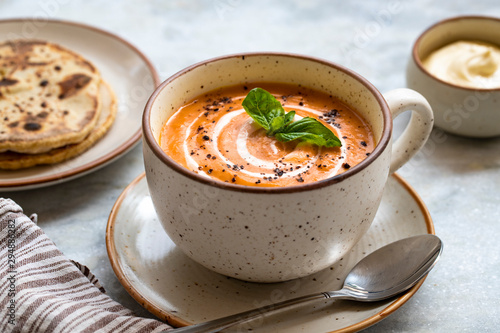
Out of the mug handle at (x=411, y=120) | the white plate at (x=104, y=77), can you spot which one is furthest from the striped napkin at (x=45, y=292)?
the mug handle at (x=411, y=120)

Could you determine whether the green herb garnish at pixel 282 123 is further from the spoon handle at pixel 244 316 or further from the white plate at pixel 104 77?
the white plate at pixel 104 77

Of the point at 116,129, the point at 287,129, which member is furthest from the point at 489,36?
the point at 116,129

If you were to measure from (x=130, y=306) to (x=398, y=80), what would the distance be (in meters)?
1.72

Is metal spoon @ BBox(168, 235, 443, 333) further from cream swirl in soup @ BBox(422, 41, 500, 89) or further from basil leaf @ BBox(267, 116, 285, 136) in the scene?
cream swirl in soup @ BBox(422, 41, 500, 89)

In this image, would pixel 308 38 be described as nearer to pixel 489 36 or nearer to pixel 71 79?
pixel 489 36

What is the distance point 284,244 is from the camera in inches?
56.0

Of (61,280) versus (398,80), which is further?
(398,80)

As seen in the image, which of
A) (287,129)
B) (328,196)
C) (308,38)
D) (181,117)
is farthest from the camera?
(308,38)

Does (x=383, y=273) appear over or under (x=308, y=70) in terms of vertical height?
under

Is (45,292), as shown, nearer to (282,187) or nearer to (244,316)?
(244,316)

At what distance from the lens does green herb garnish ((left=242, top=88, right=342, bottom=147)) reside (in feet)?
5.28

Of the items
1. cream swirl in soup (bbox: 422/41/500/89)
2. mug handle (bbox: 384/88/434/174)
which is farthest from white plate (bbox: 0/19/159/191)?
cream swirl in soup (bbox: 422/41/500/89)

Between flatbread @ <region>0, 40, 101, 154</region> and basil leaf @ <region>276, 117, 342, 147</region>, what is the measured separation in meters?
0.92

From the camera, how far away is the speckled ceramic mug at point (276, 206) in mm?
1348
